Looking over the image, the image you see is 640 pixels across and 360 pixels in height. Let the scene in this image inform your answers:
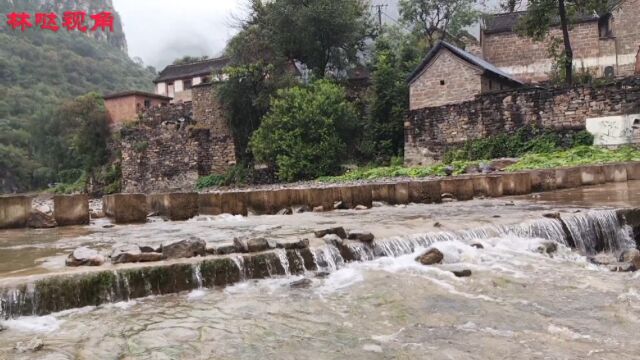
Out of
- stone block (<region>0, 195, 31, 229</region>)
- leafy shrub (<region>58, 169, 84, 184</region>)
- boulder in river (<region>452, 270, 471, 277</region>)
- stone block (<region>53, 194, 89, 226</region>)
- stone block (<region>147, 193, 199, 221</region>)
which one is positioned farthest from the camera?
leafy shrub (<region>58, 169, 84, 184</region>)

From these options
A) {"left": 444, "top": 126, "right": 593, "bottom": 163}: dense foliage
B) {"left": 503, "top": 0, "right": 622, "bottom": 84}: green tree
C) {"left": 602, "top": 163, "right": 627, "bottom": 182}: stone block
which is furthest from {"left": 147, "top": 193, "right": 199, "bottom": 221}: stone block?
{"left": 503, "top": 0, "right": 622, "bottom": 84}: green tree

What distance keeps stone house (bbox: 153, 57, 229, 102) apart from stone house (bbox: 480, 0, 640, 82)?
21763mm

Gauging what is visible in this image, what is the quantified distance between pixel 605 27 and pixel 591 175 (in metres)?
21.8

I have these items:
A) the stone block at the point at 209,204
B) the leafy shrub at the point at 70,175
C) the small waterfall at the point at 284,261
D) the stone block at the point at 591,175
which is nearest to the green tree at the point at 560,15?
the stone block at the point at 591,175

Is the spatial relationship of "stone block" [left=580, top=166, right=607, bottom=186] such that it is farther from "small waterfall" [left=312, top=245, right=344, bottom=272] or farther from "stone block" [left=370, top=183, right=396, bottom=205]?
"small waterfall" [left=312, top=245, right=344, bottom=272]

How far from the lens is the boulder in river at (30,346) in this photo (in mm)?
3432

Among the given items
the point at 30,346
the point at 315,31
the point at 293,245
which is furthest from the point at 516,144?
the point at 30,346

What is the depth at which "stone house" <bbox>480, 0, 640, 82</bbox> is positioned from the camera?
96.2ft

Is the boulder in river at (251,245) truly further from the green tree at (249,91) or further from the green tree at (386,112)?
the green tree at (249,91)

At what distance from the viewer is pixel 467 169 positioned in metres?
16.4

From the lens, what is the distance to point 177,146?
29.5 m

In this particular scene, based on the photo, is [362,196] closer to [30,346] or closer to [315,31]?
[30,346]

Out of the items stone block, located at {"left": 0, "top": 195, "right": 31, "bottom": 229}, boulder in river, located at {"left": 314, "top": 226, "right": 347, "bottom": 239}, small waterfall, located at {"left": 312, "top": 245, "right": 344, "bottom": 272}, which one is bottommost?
small waterfall, located at {"left": 312, "top": 245, "right": 344, "bottom": 272}

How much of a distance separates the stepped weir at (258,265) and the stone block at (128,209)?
16.0 feet
